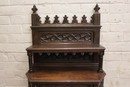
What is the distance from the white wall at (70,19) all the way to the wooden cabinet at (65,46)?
0.08 m

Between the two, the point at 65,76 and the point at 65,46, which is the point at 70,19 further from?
the point at 65,76

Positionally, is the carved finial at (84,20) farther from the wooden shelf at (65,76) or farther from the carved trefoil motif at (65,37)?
the wooden shelf at (65,76)

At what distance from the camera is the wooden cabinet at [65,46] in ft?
4.03

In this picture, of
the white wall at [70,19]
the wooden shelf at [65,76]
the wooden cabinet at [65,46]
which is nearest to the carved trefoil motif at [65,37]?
the wooden cabinet at [65,46]

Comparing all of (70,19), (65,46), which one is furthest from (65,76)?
(70,19)

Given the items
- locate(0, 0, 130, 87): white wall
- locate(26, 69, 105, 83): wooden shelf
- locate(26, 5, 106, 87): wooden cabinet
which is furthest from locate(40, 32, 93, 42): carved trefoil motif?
locate(26, 69, 105, 83): wooden shelf

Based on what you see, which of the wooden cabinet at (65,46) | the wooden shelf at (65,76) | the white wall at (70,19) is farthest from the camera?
the white wall at (70,19)

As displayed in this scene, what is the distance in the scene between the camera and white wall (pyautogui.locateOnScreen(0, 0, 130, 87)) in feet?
4.39

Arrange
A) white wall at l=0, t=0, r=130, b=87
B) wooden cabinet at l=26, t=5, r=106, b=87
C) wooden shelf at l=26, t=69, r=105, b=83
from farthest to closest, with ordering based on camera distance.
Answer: white wall at l=0, t=0, r=130, b=87 < wooden cabinet at l=26, t=5, r=106, b=87 < wooden shelf at l=26, t=69, r=105, b=83

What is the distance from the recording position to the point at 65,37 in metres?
1.33

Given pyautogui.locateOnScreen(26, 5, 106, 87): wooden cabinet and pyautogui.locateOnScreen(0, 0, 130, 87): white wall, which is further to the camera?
pyautogui.locateOnScreen(0, 0, 130, 87): white wall

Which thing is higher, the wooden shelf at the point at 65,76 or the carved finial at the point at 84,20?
the carved finial at the point at 84,20

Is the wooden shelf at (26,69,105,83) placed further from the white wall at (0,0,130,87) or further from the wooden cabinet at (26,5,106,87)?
the white wall at (0,0,130,87)

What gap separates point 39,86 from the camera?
116 cm
